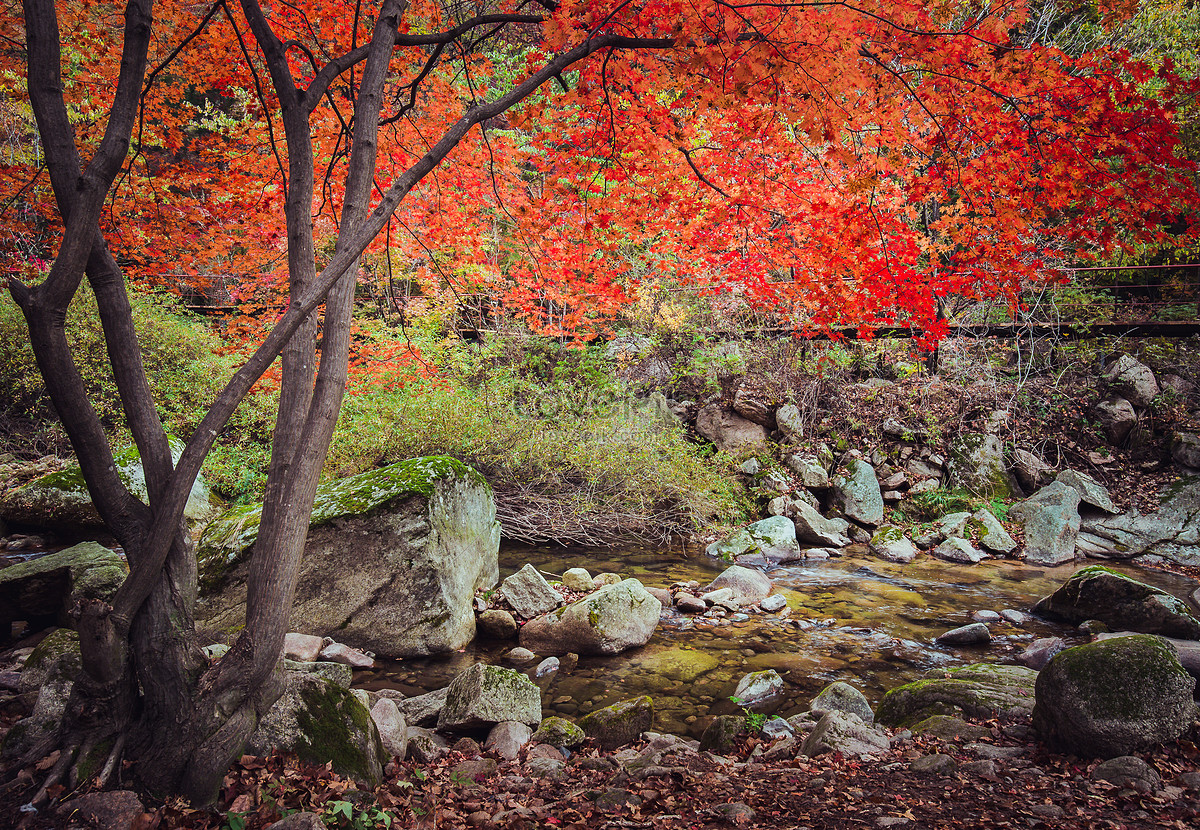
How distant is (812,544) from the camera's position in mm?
9984

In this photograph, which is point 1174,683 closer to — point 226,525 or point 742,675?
point 742,675

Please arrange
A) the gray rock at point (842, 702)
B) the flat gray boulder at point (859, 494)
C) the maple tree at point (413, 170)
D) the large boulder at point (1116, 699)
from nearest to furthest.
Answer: the maple tree at point (413, 170)
the large boulder at point (1116, 699)
the gray rock at point (842, 702)
the flat gray boulder at point (859, 494)

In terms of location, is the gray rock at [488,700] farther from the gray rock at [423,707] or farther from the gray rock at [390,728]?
the gray rock at [390,728]

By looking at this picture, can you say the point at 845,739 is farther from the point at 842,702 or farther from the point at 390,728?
the point at 390,728

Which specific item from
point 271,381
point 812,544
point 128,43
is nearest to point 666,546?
point 812,544

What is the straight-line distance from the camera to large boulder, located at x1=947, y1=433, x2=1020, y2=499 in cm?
1117

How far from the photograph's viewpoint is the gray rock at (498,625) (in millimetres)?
5855

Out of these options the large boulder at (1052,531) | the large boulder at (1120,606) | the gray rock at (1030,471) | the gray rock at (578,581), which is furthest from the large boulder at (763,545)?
the gray rock at (1030,471)

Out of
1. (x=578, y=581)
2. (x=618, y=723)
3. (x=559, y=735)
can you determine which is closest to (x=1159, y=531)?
(x=578, y=581)

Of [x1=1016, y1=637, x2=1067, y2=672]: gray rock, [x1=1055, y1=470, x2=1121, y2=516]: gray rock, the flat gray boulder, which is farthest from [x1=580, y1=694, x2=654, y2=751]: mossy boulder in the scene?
[x1=1055, y1=470, x2=1121, y2=516]: gray rock

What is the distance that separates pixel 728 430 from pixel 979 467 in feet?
16.0

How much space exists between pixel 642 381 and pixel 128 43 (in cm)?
1196

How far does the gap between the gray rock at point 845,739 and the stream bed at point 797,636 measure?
1.02 meters

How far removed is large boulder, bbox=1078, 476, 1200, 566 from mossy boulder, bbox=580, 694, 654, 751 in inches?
366
